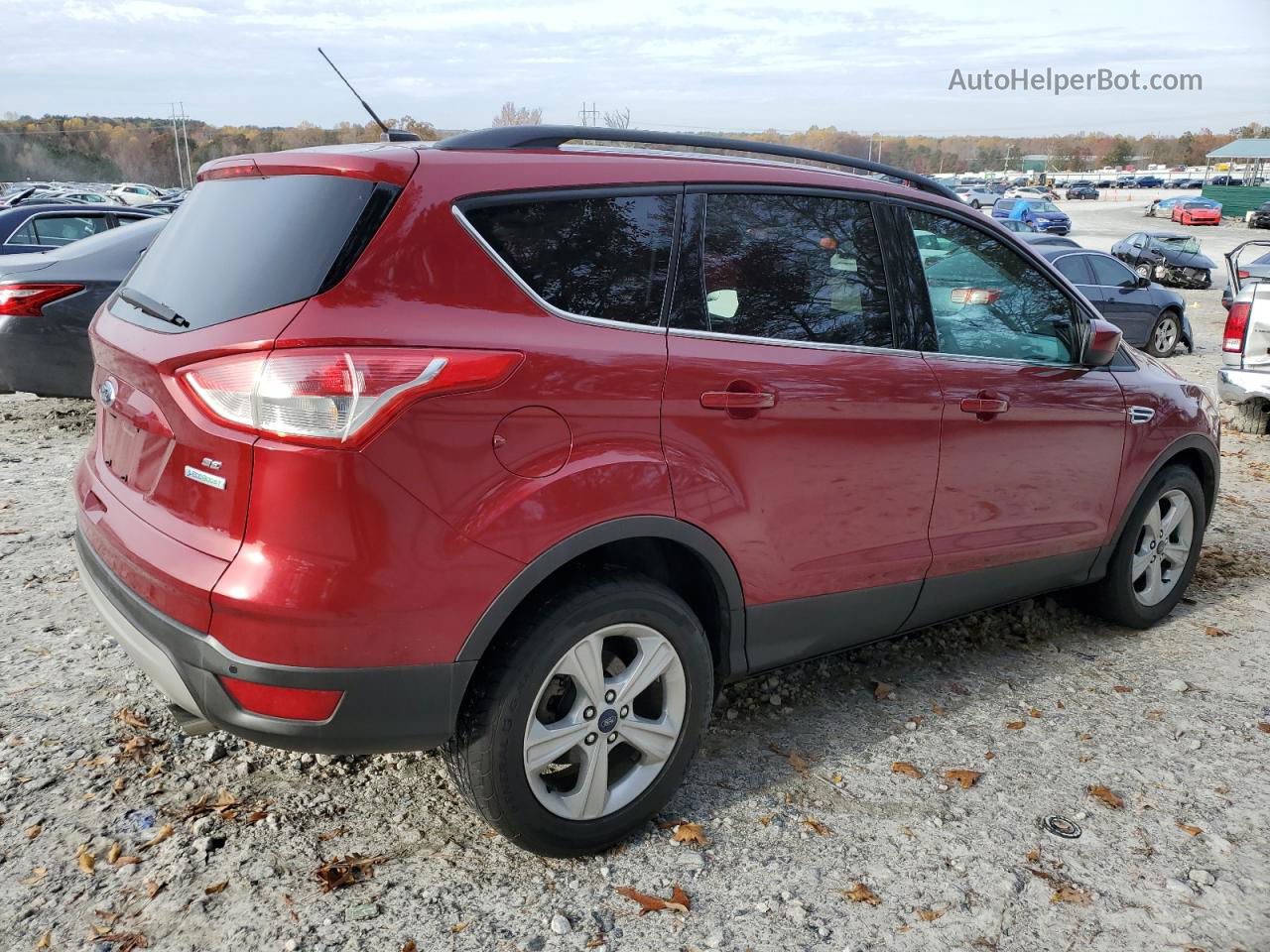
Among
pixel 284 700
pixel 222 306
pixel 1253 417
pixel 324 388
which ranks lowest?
pixel 1253 417

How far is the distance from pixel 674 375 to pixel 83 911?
1979 millimetres

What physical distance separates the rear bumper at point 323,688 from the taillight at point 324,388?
20.6 inches

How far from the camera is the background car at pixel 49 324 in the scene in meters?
6.53

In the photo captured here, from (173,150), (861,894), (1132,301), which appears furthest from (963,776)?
(173,150)

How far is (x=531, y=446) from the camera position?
242 centimetres

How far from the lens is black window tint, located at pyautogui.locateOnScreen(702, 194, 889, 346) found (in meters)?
2.93

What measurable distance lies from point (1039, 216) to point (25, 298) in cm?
4455

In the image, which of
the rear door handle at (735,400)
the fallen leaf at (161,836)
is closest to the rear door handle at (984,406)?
the rear door handle at (735,400)

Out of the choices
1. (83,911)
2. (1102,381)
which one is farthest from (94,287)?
(1102,381)

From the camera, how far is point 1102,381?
407cm

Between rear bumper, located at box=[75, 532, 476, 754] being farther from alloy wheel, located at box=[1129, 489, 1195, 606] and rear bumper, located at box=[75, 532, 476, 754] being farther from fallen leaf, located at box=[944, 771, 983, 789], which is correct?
alloy wheel, located at box=[1129, 489, 1195, 606]

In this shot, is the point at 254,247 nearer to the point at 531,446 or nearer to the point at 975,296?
the point at 531,446

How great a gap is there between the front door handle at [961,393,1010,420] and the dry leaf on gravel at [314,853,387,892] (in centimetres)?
233

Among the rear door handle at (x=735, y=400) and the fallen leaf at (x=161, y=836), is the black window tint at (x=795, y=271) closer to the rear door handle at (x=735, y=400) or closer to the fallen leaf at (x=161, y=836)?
the rear door handle at (x=735, y=400)
